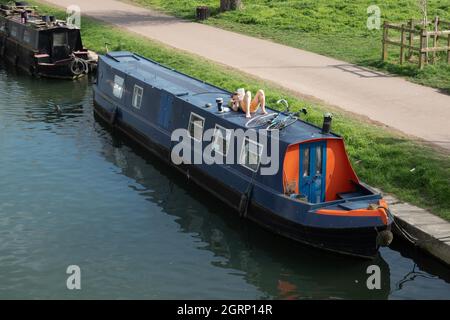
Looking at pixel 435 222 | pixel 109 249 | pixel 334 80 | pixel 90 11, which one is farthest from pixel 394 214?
A: pixel 90 11

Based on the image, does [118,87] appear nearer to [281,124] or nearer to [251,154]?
[251,154]

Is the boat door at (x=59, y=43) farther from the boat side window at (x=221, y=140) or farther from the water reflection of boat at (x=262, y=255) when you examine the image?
the boat side window at (x=221, y=140)

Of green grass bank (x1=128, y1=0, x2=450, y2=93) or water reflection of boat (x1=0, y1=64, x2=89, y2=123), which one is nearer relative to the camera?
water reflection of boat (x1=0, y1=64, x2=89, y2=123)

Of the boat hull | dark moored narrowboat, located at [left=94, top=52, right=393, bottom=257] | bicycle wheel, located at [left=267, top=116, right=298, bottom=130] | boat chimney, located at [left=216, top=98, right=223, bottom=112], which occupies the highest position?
boat chimney, located at [left=216, top=98, right=223, bottom=112]

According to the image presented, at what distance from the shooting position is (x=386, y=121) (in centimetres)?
2312

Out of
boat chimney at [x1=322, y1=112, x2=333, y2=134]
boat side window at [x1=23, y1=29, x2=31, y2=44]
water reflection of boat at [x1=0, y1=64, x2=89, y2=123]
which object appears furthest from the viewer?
boat side window at [x1=23, y1=29, x2=31, y2=44]

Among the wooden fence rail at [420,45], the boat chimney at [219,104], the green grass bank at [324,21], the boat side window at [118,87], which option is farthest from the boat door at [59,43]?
the boat chimney at [219,104]

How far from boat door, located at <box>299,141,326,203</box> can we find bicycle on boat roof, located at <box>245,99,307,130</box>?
3.35ft

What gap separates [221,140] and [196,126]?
1.40m

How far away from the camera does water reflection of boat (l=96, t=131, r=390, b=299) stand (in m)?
15.7

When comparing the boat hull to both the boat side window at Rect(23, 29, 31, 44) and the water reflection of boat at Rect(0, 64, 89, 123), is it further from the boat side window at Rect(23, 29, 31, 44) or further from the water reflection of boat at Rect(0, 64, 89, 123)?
the boat side window at Rect(23, 29, 31, 44)

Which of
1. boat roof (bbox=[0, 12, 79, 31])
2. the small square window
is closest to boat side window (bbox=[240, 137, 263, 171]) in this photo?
boat roof (bbox=[0, 12, 79, 31])

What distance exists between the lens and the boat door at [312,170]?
17531mm
